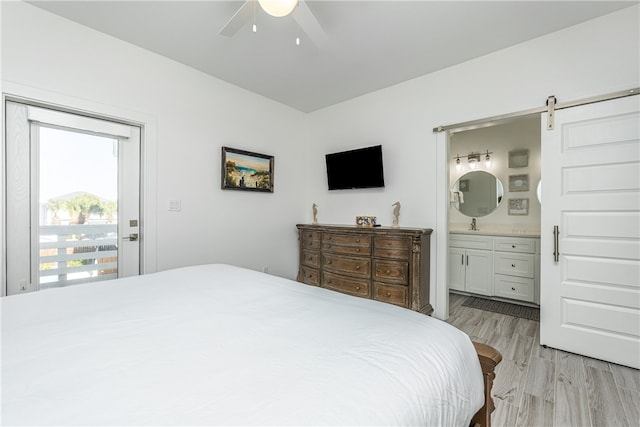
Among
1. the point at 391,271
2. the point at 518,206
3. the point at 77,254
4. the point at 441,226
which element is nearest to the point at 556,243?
the point at 441,226

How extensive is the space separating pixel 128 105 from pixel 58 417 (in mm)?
2767

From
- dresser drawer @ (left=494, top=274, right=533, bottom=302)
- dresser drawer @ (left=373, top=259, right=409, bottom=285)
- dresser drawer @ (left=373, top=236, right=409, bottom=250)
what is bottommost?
dresser drawer @ (left=494, top=274, right=533, bottom=302)

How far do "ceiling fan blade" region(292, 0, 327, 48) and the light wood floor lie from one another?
263cm

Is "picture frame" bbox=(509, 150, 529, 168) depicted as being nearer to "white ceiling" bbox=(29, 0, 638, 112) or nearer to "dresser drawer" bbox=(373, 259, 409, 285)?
"white ceiling" bbox=(29, 0, 638, 112)

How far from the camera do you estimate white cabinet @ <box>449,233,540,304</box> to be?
340 cm

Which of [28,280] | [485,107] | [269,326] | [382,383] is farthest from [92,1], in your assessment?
[485,107]

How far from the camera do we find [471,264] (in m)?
3.87

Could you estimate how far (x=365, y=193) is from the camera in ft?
12.4

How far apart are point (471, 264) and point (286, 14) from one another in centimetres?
368

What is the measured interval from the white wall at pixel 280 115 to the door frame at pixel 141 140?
3 cm

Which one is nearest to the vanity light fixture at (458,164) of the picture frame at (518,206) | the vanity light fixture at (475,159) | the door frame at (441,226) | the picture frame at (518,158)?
the vanity light fixture at (475,159)

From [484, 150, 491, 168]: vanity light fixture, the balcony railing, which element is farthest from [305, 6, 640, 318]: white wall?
the balcony railing

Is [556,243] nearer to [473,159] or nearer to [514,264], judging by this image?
[514,264]

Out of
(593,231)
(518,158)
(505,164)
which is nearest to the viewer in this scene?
(593,231)
